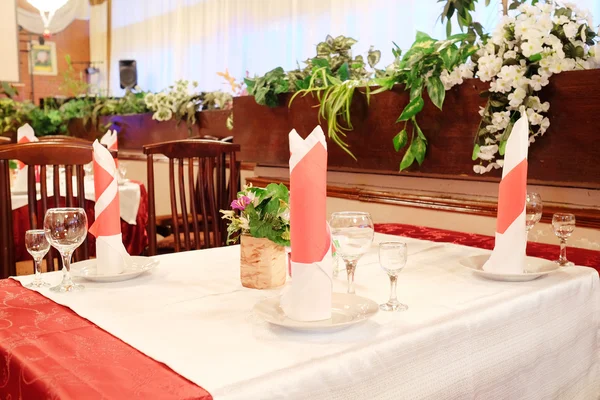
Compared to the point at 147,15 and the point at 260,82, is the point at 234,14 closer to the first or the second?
the point at 147,15

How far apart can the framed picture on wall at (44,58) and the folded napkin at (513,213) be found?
10.2 metres

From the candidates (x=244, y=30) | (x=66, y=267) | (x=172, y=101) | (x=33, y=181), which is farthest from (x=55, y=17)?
(x=66, y=267)

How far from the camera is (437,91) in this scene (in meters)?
2.17

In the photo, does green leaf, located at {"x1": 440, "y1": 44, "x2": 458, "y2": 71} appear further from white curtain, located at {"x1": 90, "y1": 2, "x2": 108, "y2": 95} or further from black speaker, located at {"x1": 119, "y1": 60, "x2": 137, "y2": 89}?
white curtain, located at {"x1": 90, "y1": 2, "x2": 108, "y2": 95}

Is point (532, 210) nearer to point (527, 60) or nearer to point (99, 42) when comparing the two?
point (527, 60)

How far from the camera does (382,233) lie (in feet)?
6.35

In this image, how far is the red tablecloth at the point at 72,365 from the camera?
744mm

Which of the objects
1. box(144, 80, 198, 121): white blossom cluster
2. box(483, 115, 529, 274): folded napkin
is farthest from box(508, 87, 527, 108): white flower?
box(144, 80, 198, 121): white blossom cluster

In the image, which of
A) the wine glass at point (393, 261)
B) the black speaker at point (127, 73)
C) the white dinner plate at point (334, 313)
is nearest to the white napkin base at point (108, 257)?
the white dinner plate at point (334, 313)

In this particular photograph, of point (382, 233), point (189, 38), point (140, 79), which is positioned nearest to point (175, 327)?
→ point (382, 233)

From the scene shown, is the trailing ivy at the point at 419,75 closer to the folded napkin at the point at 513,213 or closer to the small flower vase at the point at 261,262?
the folded napkin at the point at 513,213

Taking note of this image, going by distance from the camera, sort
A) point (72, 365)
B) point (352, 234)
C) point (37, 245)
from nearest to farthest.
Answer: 1. point (72, 365)
2. point (352, 234)
3. point (37, 245)

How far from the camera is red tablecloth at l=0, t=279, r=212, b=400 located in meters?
0.74

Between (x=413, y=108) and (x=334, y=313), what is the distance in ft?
4.56
